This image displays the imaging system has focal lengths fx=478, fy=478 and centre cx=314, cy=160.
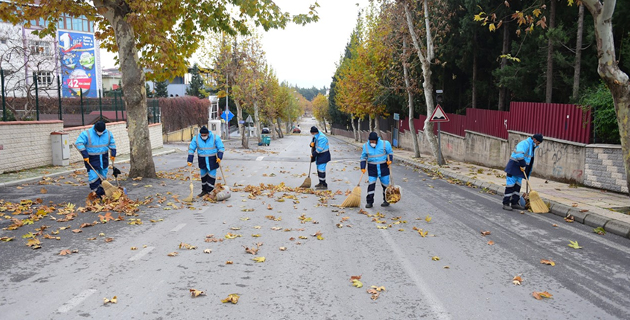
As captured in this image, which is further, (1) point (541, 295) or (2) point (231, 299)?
(1) point (541, 295)

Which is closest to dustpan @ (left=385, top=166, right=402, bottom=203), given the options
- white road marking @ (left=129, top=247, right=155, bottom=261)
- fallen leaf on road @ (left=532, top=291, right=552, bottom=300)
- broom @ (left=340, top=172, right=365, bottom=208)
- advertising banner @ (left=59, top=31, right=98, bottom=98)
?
broom @ (left=340, top=172, right=365, bottom=208)

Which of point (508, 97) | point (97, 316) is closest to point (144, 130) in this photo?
point (97, 316)

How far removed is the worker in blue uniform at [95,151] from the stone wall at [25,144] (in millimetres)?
6592

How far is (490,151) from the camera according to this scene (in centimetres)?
2122

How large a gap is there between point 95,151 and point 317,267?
6750 mm

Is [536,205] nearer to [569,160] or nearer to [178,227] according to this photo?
[569,160]

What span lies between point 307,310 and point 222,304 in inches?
33.8

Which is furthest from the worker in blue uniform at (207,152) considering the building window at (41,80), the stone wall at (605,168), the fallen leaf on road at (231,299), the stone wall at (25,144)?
the stone wall at (605,168)

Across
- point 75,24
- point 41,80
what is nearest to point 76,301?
point 41,80

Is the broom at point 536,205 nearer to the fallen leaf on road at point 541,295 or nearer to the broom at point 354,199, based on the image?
the broom at point 354,199

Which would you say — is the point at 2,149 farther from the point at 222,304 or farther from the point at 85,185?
the point at 222,304

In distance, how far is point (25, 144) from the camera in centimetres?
1609

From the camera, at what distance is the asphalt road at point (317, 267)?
4.71 meters

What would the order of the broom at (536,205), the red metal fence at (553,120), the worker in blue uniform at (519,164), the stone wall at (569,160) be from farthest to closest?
1. the red metal fence at (553,120)
2. the stone wall at (569,160)
3. the broom at (536,205)
4. the worker in blue uniform at (519,164)
